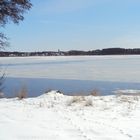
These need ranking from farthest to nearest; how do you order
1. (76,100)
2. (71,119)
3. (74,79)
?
1. (74,79)
2. (76,100)
3. (71,119)

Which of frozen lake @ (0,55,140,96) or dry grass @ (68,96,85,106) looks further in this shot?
frozen lake @ (0,55,140,96)

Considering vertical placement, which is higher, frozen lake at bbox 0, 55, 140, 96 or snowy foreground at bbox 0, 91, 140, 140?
snowy foreground at bbox 0, 91, 140, 140

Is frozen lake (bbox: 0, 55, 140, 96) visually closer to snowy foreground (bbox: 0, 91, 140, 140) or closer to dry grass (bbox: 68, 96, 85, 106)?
snowy foreground (bbox: 0, 91, 140, 140)

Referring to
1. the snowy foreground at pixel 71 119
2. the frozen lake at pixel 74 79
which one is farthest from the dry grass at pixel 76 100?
the frozen lake at pixel 74 79

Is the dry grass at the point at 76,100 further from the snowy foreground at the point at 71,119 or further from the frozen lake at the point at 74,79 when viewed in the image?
the frozen lake at the point at 74,79

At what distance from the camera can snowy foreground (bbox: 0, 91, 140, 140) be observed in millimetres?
8375

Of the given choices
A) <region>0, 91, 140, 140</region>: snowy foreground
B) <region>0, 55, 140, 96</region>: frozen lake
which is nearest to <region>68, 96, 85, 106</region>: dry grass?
<region>0, 91, 140, 140</region>: snowy foreground

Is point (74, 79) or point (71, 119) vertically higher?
point (71, 119)

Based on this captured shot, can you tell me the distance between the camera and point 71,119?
401 inches

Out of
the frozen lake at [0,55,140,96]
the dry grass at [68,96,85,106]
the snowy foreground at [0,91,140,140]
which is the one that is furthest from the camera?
the frozen lake at [0,55,140,96]

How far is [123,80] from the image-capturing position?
30.0m

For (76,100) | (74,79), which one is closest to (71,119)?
(76,100)

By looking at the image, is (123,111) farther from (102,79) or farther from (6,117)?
(102,79)

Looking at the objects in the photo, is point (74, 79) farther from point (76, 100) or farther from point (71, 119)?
point (71, 119)
